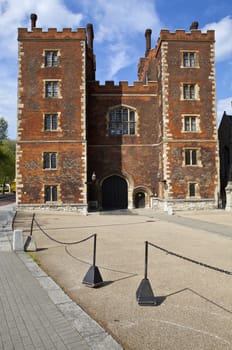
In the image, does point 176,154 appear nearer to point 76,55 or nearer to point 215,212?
point 215,212

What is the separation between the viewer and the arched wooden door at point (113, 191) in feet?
94.1

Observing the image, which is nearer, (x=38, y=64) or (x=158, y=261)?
(x=158, y=261)

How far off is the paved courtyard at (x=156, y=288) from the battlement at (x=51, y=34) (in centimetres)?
1930

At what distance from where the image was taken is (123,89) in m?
28.8

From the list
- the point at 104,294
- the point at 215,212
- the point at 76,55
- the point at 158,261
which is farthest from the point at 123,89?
the point at 104,294

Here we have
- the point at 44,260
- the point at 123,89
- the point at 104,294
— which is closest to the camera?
the point at 104,294

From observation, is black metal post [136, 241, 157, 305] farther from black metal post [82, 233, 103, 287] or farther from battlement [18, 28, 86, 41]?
battlement [18, 28, 86, 41]

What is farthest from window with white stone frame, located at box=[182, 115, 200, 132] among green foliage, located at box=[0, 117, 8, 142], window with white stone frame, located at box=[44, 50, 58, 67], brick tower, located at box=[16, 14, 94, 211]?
green foliage, located at box=[0, 117, 8, 142]

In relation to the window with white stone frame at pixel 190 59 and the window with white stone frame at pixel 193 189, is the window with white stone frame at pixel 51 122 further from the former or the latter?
the window with white stone frame at pixel 193 189

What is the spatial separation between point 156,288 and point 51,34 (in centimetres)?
2499

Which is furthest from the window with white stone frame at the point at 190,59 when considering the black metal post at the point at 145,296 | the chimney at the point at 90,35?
the black metal post at the point at 145,296

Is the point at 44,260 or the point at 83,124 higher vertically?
the point at 83,124

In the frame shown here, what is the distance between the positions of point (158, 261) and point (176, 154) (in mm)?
17543

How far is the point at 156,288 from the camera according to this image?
682 cm
